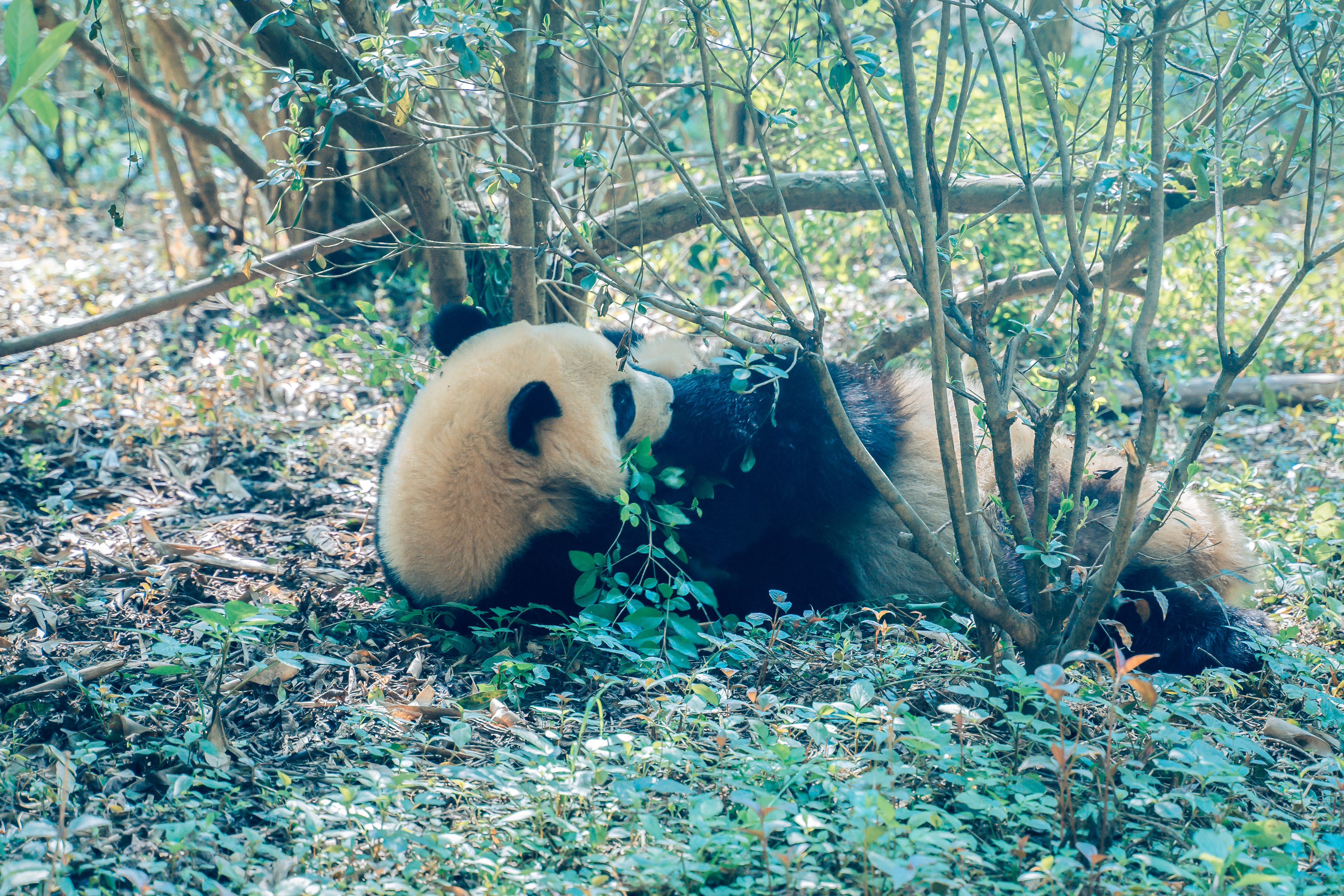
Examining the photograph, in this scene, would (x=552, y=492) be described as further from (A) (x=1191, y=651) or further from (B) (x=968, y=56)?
(A) (x=1191, y=651)

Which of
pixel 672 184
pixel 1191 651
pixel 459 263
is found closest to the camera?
pixel 1191 651

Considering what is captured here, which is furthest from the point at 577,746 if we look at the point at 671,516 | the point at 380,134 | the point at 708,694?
the point at 380,134

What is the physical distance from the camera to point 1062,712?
2.21 metres

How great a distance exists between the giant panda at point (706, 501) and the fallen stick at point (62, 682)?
0.84 meters

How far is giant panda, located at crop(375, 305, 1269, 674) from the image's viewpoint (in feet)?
9.86

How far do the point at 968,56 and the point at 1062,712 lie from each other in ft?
5.04

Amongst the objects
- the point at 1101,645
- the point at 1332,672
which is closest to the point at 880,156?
the point at 1101,645

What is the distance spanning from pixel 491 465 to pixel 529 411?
0.73 feet

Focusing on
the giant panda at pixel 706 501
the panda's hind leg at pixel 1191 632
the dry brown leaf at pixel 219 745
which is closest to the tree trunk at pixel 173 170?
the giant panda at pixel 706 501

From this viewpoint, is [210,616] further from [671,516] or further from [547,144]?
[547,144]

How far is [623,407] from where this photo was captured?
3.29 metres

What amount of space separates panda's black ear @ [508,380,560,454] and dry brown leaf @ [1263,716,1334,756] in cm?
214

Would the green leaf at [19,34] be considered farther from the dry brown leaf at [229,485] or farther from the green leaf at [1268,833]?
the dry brown leaf at [229,485]

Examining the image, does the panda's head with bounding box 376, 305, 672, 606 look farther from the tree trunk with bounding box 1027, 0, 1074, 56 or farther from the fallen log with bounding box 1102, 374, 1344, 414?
the fallen log with bounding box 1102, 374, 1344, 414
